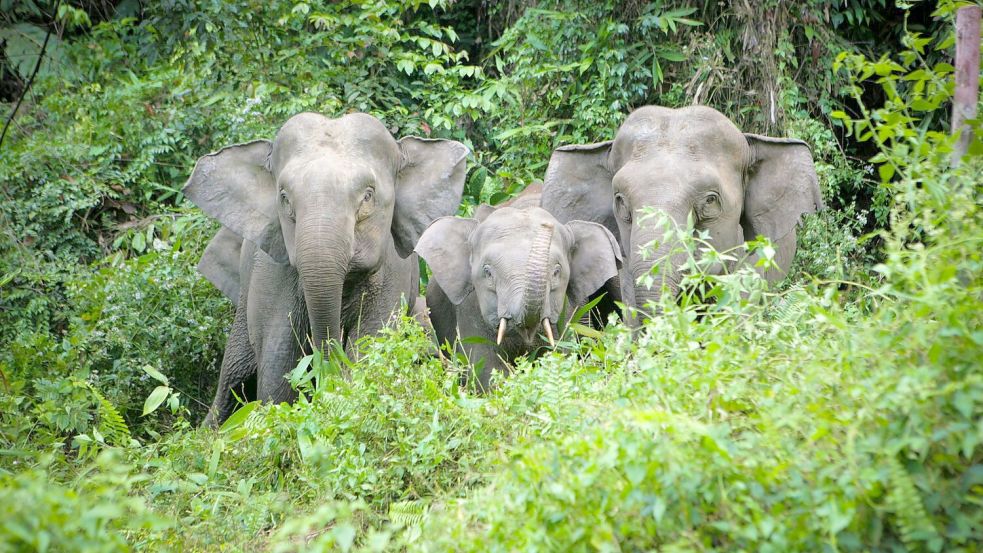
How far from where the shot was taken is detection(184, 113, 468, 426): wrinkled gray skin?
732 cm

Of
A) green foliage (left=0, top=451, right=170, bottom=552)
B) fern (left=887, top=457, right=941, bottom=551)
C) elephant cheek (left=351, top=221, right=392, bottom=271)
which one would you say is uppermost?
green foliage (left=0, top=451, right=170, bottom=552)

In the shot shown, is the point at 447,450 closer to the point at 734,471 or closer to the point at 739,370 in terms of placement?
the point at 739,370

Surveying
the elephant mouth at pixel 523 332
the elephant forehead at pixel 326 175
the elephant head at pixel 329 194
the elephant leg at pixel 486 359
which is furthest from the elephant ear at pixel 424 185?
the elephant mouth at pixel 523 332

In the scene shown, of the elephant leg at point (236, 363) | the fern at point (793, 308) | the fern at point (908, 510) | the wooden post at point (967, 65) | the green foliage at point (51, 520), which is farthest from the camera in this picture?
the elephant leg at point (236, 363)

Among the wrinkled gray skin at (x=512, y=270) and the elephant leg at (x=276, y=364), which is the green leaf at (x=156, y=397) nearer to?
the elephant leg at (x=276, y=364)

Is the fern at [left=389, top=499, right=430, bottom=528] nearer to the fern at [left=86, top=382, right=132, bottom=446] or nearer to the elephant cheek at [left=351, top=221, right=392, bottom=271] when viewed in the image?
the fern at [left=86, top=382, right=132, bottom=446]

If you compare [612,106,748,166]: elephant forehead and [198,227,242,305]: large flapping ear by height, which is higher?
[612,106,748,166]: elephant forehead

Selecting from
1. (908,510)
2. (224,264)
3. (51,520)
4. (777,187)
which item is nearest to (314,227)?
(224,264)

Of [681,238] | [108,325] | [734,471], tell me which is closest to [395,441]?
[681,238]

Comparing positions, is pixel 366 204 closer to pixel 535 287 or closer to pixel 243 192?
pixel 243 192

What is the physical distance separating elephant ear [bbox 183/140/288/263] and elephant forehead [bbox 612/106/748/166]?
2278 millimetres

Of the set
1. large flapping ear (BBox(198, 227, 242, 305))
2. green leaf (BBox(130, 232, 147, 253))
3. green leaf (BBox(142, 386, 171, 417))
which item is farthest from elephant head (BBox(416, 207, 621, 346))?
green leaf (BBox(130, 232, 147, 253))

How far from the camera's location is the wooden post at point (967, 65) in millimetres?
4699

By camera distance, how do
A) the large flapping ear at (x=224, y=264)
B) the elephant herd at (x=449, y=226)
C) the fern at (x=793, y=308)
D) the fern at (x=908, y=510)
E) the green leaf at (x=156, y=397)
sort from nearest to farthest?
1. the fern at (x=908, y=510)
2. the fern at (x=793, y=308)
3. the green leaf at (x=156, y=397)
4. the elephant herd at (x=449, y=226)
5. the large flapping ear at (x=224, y=264)
